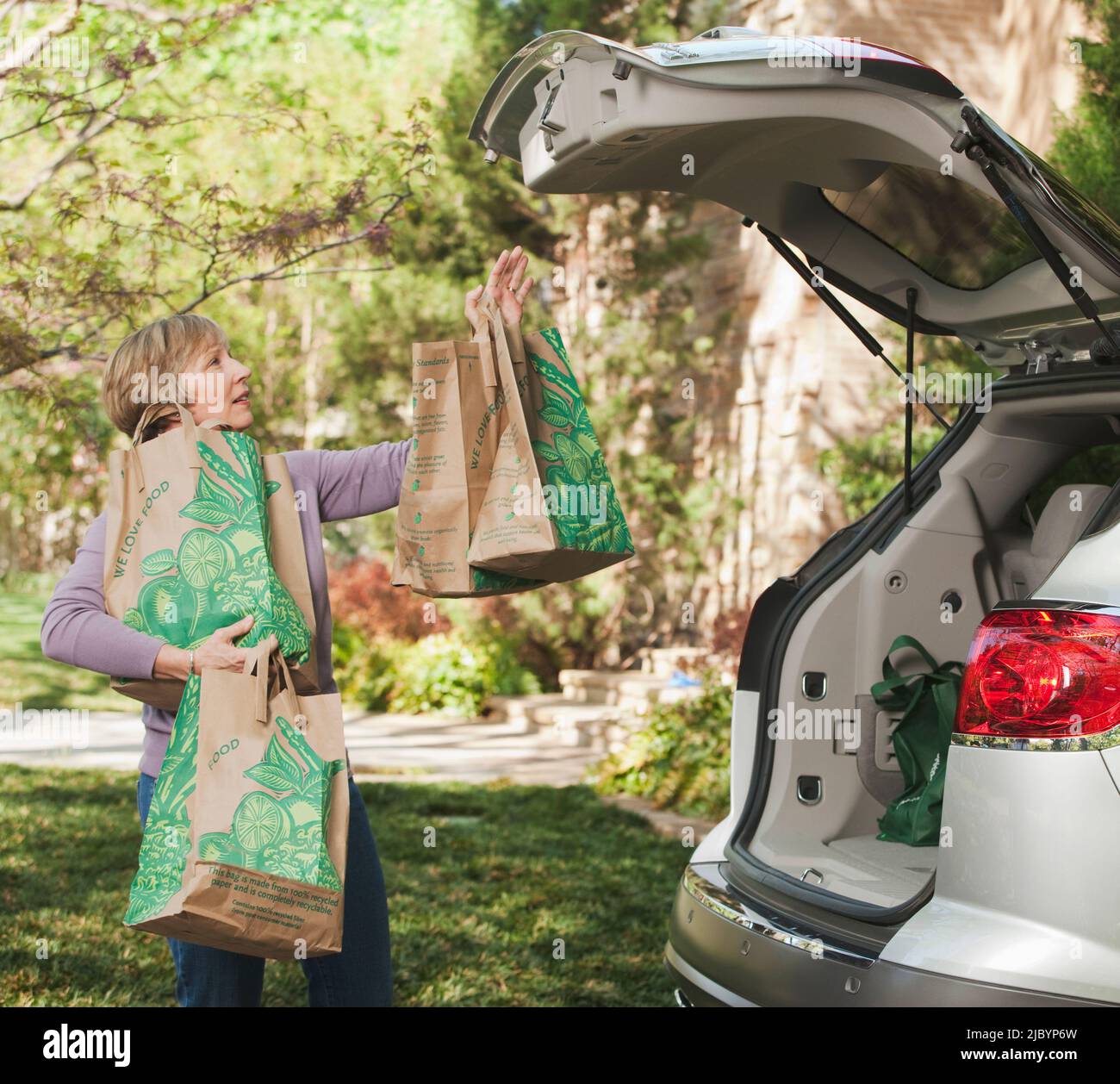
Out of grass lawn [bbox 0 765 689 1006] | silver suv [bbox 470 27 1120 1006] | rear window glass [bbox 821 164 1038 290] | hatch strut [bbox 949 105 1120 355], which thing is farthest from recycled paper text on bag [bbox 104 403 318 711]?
grass lawn [bbox 0 765 689 1006]

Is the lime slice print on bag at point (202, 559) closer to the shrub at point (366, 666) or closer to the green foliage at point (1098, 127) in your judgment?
the green foliage at point (1098, 127)

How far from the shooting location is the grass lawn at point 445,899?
4305 mm

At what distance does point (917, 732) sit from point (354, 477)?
1.60m

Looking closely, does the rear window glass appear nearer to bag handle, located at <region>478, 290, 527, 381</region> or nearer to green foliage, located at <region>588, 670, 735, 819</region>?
bag handle, located at <region>478, 290, 527, 381</region>

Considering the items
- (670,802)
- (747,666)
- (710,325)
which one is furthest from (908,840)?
(710,325)

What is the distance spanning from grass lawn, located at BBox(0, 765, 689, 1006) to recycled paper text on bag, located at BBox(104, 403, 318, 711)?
2136 millimetres

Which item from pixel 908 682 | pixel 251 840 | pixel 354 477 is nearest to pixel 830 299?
pixel 908 682

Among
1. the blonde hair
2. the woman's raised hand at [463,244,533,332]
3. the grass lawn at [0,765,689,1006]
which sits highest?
the woman's raised hand at [463,244,533,332]

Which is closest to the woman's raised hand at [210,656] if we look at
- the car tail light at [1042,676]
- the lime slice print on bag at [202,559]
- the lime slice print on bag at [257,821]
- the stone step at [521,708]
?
the lime slice print on bag at [202,559]

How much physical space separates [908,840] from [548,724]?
25.1ft

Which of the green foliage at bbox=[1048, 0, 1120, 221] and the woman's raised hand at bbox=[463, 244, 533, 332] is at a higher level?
the green foliage at bbox=[1048, 0, 1120, 221]

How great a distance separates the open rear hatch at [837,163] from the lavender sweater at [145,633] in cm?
79

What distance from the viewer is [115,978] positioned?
4.28 m

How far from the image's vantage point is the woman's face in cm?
271
